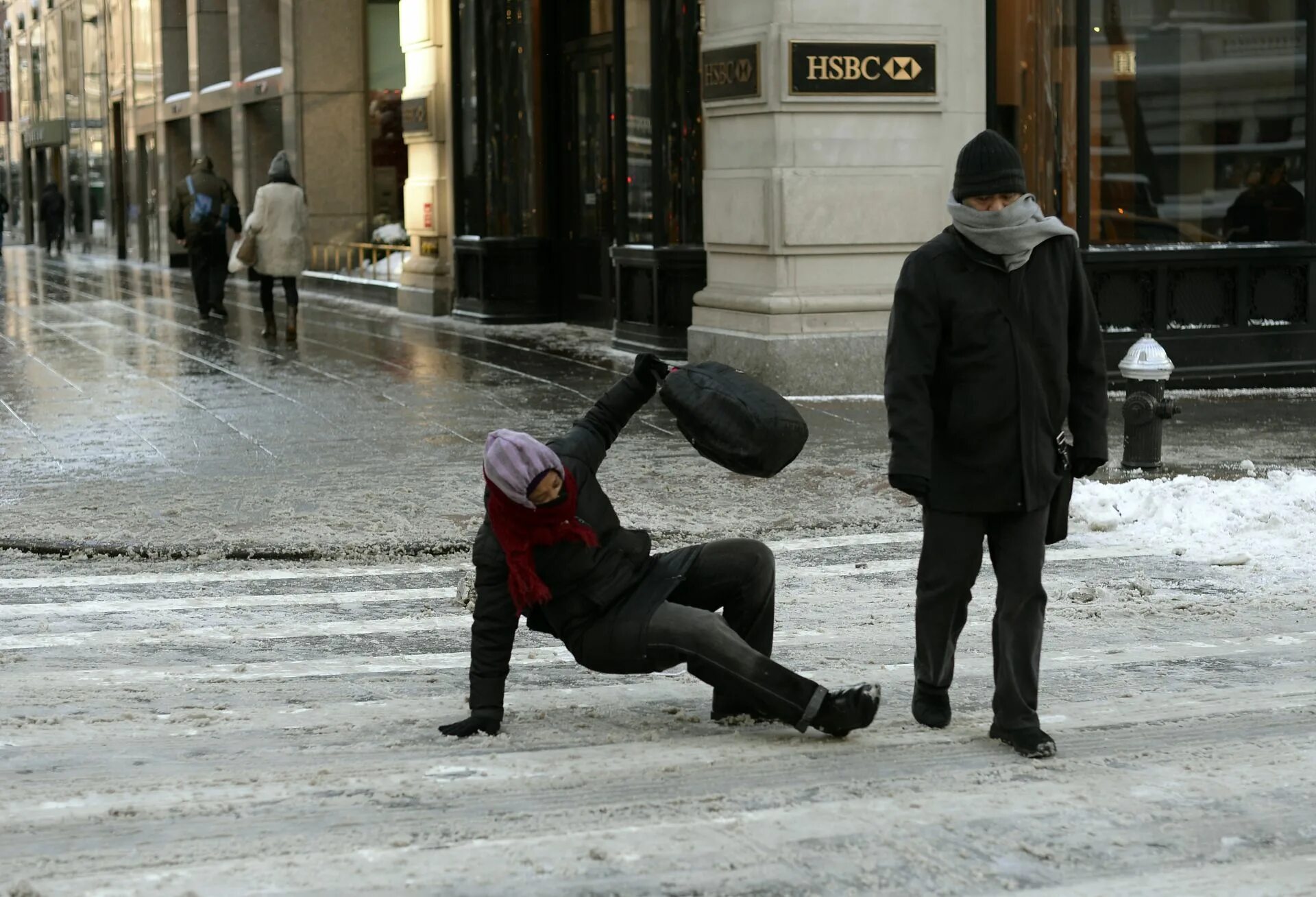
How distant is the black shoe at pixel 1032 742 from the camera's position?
5.21 metres

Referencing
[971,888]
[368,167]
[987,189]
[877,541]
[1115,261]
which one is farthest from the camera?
[368,167]

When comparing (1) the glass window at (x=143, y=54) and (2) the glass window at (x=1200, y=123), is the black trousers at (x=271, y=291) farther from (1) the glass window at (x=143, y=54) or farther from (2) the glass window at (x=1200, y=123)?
(1) the glass window at (x=143, y=54)

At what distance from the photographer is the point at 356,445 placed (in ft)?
38.6

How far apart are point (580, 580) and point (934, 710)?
1112 mm

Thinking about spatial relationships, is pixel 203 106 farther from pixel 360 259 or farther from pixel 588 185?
pixel 588 185

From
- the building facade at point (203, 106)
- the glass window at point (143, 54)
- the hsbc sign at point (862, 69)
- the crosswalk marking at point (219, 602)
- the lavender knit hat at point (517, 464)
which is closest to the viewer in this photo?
the lavender knit hat at point (517, 464)

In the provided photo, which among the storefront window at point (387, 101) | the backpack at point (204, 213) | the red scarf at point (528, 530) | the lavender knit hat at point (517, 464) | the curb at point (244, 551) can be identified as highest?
the storefront window at point (387, 101)

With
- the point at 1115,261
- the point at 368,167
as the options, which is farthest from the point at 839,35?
the point at 368,167

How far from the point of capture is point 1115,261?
14.8m

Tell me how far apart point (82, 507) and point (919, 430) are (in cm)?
573

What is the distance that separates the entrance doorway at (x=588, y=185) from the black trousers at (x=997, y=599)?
46.3 ft

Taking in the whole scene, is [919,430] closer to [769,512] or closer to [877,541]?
[877,541]

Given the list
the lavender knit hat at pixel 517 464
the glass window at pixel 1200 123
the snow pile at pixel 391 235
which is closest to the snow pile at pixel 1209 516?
the lavender knit hat at pixel 517 464

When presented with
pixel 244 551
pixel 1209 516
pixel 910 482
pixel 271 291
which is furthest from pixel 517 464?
pixel 271 291
